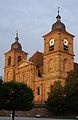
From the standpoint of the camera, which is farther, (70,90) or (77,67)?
(77,67)

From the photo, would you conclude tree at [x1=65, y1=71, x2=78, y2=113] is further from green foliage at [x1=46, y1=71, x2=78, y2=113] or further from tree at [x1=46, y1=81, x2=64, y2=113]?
tree at [x1=46, y1=81, x2=64, y2=113]

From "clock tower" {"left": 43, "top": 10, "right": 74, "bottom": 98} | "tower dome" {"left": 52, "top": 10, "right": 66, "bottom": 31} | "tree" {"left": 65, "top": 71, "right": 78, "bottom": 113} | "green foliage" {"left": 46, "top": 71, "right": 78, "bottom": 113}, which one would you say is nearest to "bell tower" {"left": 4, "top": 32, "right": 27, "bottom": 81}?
"clock tower" {"left": 43, "top": 10, "right": 74, "bottom": 98}

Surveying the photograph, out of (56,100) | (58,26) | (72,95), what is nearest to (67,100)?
(72,95)

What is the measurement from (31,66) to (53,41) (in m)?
10.5

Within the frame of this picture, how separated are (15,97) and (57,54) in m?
42.3

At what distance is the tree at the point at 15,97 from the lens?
3916 centimetres

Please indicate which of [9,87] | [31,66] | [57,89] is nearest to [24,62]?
[31,66]

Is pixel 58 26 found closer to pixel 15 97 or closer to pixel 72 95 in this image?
pixel 72 95

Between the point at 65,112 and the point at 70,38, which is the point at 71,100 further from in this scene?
the point at 70,38

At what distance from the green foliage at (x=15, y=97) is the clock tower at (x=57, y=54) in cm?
3893

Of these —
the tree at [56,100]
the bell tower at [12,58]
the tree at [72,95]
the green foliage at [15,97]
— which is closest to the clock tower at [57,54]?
the tree at [56,100]

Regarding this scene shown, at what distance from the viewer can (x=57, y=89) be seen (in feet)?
228

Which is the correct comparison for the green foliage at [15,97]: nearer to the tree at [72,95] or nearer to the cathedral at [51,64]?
the tree at [72,95]

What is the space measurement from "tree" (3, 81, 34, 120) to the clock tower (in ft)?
128
